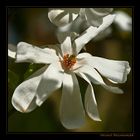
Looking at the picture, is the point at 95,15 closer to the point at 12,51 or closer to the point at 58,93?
the point at 12,51

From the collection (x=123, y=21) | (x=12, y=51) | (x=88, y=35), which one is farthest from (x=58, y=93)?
(x=12, y=51)

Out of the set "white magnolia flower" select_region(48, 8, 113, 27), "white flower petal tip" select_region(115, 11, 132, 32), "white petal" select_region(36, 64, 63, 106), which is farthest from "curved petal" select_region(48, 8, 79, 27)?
"white flower petal tip" select_region(115, 11, 132, 32)

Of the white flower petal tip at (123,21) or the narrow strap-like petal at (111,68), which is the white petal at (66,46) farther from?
the white flower petal tip at (123,21)

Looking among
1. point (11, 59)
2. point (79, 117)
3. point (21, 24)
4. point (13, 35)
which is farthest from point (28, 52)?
point (21, 24)

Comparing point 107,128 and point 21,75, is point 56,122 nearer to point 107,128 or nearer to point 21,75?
point 107,128

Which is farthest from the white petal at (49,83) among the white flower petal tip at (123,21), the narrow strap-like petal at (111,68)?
the white flower petal tip at (123,21)

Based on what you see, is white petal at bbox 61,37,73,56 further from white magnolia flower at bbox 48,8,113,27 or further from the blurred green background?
the blurred green background
